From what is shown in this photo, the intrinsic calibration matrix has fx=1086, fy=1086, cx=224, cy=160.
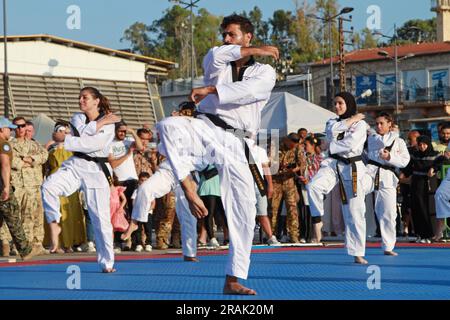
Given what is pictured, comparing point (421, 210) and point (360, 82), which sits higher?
point (360, 82)

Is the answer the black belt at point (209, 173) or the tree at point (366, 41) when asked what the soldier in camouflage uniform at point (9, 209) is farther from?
the tree at point (366, 41)

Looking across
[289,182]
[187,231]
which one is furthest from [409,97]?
[187,231]

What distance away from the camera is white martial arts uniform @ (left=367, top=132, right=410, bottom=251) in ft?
48.8

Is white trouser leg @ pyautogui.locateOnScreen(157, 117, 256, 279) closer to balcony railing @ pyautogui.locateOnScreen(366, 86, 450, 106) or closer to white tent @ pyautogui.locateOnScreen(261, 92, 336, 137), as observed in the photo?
white tent @ pyautogui.locateOnScreen(261, 92, 336, 137)

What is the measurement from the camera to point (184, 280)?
10672 millimetres

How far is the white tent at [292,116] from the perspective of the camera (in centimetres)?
2495

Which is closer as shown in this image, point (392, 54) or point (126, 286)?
point (126, 286)

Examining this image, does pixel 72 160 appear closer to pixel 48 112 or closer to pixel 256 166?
pixel 256 166

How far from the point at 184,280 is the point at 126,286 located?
0.87 metres

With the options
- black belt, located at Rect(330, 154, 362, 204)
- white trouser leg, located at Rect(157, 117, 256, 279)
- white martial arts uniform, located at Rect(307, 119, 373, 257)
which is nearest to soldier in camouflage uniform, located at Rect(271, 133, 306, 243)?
white martial arts uniform, located at Rect(307, 119, 373, 257)

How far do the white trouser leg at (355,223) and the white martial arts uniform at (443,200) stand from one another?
16.2ft

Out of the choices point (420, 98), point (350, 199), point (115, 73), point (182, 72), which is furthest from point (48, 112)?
point (182, 72)

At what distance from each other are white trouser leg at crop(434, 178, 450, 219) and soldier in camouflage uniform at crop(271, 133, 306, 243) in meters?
2.61
